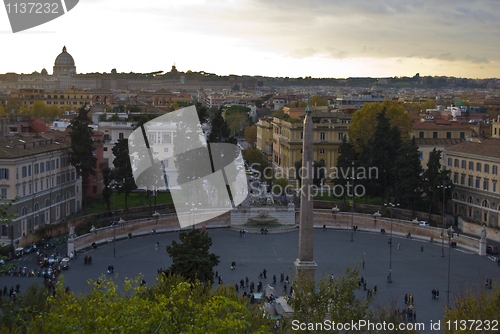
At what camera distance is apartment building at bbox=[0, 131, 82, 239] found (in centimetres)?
3441

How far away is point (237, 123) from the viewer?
97125 mm

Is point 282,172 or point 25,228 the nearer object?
point 25,228

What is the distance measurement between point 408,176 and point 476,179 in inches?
161

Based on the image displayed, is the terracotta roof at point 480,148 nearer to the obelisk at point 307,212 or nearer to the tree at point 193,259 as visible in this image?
the obelisk at point 307,212

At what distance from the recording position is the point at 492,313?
51.6 feet

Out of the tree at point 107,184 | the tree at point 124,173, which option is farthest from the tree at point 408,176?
the tree at point 107,184

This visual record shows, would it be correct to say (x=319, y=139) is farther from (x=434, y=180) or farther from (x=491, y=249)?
(x=491, y=249)

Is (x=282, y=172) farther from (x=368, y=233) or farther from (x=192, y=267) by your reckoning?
(x=192, y=267)

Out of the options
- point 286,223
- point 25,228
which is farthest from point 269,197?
point 25,228

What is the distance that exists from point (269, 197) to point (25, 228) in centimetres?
1487

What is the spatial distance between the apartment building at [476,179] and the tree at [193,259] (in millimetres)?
20464

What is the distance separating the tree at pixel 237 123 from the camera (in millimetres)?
96500

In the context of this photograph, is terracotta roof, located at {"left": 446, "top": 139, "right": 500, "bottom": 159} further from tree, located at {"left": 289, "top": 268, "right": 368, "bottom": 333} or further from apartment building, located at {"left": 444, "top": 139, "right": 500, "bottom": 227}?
tree, located at {"left": 289, "top": 268, "right": 368, "bottom": 333}

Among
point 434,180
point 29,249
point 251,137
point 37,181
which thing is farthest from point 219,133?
point 251,137
